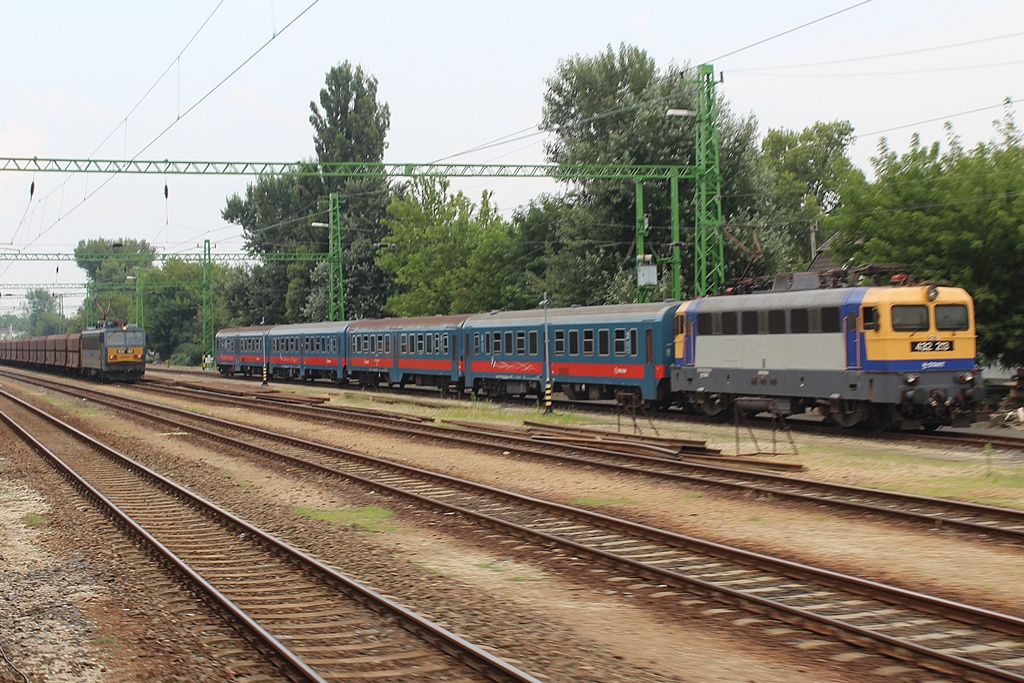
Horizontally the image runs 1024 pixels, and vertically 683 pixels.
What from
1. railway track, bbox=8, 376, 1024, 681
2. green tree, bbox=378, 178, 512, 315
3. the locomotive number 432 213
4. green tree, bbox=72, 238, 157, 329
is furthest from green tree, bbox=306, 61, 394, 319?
railway track, bbox=8, 376, 1024, 681

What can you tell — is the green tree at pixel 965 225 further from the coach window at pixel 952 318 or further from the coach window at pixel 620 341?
the coach window at pixel 620 341

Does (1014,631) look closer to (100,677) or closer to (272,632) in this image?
(272,632)

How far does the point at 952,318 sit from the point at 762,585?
538 inches

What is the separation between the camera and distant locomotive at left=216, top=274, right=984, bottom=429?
66.6 feet

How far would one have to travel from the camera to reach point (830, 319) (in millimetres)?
21281

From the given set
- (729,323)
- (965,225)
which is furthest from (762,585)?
(965,225)

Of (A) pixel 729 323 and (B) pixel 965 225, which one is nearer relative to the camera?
(A) pixel 729 323

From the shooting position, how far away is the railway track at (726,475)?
1177 centimetres

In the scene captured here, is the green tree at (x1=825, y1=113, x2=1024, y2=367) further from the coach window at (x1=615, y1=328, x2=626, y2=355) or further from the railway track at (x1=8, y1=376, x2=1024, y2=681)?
the railway track at (x1=8, y1=376, x2=1024, y2=681)

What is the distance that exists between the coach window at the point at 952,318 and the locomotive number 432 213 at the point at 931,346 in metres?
0.29

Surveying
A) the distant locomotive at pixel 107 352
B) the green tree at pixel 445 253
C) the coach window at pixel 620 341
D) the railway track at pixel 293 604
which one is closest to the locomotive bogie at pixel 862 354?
the coach window at pixel 620 341

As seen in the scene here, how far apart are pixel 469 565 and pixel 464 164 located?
25221 millimetres

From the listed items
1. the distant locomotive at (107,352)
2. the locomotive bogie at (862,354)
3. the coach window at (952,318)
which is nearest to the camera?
the locomotive bogie at (862,354)

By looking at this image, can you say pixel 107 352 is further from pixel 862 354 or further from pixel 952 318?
pixel 952 318
